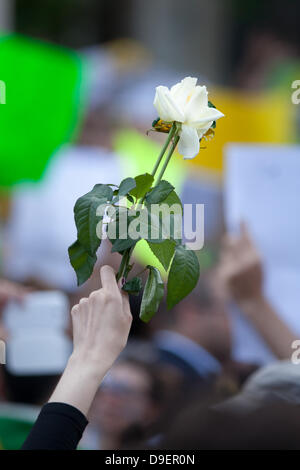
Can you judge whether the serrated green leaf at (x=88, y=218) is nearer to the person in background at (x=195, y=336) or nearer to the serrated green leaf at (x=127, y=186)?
the serrated green leaf at (x=127, y=186)

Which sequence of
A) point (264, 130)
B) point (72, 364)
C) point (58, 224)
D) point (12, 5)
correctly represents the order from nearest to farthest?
point (72, 364), point (58, 224), point (264, 130), point (12, 5)

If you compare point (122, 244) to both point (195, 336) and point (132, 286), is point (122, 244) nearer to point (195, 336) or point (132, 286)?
point (132, 286)

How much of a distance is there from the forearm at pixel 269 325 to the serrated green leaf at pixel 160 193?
446mm

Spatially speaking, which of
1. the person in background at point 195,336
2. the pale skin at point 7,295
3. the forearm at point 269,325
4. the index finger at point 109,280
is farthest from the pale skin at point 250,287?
the index finger at point 109,280

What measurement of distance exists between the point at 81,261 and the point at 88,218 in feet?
0.15

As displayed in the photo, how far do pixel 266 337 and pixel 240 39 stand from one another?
4297 millimetres

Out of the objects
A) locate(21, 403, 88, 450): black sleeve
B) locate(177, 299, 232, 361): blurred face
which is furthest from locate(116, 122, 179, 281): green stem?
locate(177, 299, 232, 361): blurred face

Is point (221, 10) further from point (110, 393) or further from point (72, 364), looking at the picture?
point (72, 364)

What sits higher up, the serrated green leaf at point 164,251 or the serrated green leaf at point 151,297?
the serrated green leaf at point 164,251

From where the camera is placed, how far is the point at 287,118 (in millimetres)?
1795

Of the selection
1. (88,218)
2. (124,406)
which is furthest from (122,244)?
(124,406)

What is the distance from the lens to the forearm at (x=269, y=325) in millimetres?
914

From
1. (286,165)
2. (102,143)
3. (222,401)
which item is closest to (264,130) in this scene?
(102,143)

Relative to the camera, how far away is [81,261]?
54 cm
